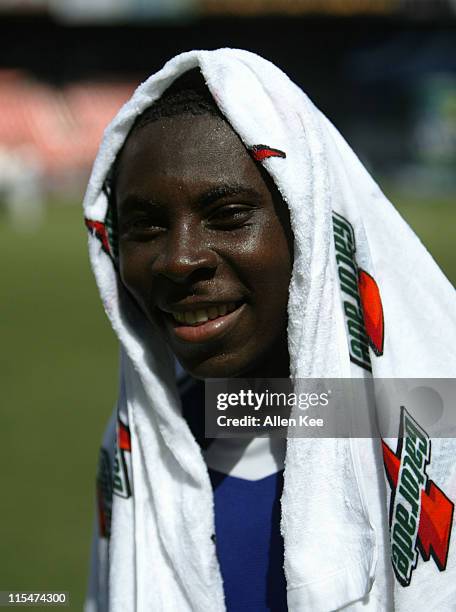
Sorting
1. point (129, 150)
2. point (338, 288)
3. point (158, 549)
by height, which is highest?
point (129, 150)

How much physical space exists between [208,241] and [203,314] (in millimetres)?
136

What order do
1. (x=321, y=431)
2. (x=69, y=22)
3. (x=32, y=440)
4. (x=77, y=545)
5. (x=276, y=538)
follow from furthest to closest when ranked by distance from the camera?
1. (x=69, y=22)
2. (x=32, y=440)
3. (x=77, y=545)
4. (x=276, y=538)
5. (x=321, y=431)

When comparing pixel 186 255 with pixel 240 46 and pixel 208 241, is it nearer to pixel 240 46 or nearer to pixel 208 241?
pixel 208 241

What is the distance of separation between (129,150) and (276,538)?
0.75 metres

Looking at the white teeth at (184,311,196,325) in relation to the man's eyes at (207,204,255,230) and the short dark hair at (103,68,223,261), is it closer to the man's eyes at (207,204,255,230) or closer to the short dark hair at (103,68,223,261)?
the man's eyes at (207,204,255,230)

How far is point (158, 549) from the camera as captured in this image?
68.0 inches

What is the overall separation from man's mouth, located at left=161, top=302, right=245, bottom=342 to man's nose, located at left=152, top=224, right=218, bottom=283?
0.07 m

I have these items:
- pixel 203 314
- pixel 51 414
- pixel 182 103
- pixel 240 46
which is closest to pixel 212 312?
pixel 203 314

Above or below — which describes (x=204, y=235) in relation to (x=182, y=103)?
below

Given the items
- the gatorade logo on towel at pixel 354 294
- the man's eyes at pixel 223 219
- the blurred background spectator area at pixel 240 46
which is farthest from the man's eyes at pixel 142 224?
the blurred background spectator area at pixel 240 46

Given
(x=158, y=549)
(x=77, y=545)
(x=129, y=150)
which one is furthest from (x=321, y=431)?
(x=77, y=545)

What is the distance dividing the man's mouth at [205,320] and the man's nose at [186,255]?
2.8 inches

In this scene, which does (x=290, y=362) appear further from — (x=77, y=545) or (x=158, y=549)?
(x=77, y=545)

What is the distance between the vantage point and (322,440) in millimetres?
1579
